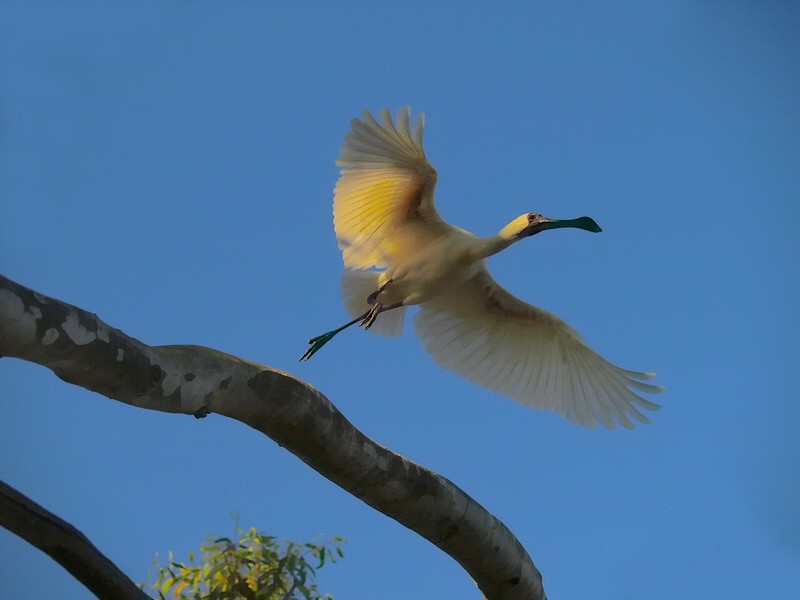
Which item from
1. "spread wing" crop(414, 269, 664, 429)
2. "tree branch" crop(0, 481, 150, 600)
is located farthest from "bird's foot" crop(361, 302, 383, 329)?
"tree branch" crop(0, 481, 150, 600)

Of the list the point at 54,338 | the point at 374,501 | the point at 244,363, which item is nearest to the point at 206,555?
the point at 374,501

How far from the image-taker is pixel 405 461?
442cm

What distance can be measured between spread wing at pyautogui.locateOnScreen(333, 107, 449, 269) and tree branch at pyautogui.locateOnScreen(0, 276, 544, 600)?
224cm

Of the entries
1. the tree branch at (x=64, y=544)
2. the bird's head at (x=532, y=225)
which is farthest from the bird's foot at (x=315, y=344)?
the tree branch at (x=64, y=544)

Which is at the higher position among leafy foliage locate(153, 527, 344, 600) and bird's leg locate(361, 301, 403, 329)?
bird's leg locate(361, 301, 403, 329)

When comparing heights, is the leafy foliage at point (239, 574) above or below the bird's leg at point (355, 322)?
below

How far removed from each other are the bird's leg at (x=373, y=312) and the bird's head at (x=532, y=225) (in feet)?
2.78

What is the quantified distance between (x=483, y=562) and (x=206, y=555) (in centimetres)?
133

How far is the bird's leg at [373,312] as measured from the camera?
6.40 m

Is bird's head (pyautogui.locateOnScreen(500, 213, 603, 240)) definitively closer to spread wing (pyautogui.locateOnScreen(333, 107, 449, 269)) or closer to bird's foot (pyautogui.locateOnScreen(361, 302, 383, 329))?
spread wing (pyautogui.locateOnScreen(333, 107, 449, 269))

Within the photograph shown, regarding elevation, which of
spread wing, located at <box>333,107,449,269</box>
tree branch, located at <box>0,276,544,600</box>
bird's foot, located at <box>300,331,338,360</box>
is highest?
spread wing, located at <box>333,107,449,269</box>

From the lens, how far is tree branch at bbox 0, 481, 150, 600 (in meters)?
3.47

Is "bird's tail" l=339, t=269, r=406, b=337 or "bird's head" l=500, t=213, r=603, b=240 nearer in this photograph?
"bird's head" l=500, t=213, r=603, b=240

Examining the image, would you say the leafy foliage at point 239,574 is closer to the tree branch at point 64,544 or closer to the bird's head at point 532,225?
the tree branch at point 64,544
